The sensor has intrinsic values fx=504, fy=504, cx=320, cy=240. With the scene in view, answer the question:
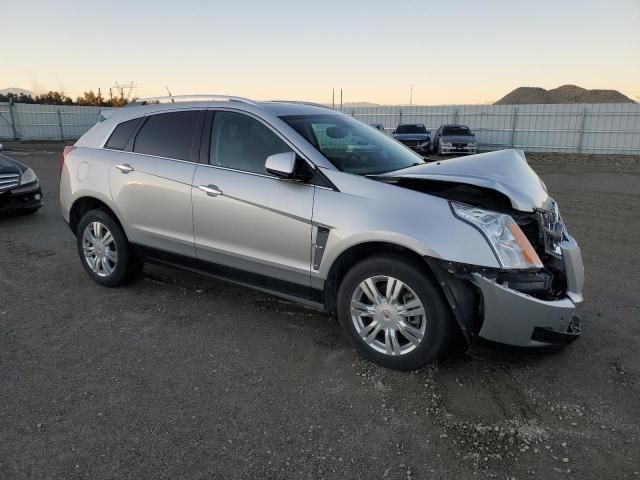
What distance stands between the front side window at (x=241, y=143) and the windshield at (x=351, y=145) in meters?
0.21

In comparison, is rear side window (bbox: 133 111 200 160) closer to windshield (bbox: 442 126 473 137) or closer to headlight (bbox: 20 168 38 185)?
headlight (bbox: 20 168 38 185)

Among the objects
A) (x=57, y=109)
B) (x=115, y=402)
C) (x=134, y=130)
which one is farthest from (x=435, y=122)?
(x=115, y=402)

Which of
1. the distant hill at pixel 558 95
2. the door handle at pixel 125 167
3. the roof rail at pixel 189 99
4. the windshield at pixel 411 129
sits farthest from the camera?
the distant hill at pixel 558 95

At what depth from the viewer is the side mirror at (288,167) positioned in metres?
3.45

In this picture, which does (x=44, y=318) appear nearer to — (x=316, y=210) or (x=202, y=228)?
(x=202, y=228)

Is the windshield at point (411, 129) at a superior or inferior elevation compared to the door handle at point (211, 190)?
inferior

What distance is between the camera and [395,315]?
3279 millimetres

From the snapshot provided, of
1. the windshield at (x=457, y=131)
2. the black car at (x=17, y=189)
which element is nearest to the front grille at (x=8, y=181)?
the black car at (x=17, y=189)

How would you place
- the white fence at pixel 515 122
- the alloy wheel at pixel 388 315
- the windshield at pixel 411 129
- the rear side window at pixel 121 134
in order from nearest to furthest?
the alloy wheel at pixel 388 315
the rear side window at pixel 121 134
the windshield at pixel 411 129
the white fence at pixel 515 122

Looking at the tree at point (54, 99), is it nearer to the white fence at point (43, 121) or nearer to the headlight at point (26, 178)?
the white fence at point (43, 121)

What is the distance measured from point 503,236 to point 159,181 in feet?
9.40

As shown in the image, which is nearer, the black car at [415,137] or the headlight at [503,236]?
the headlight at [503,236]

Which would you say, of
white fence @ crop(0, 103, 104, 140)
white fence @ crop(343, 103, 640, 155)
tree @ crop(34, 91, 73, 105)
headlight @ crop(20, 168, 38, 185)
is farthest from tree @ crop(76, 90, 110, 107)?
headlight @ crop(20, 168, 38, 185)

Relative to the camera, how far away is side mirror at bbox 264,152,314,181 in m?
3.45
